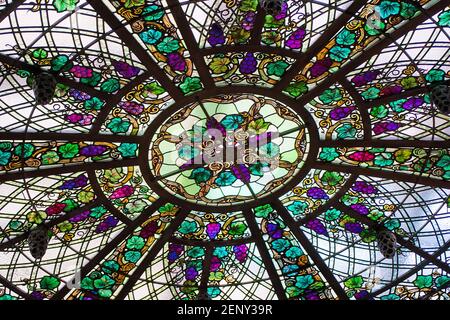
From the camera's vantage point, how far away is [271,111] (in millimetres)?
17594

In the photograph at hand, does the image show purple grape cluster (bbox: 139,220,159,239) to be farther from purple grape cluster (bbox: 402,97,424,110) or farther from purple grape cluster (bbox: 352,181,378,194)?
purple grape cluster (bbox: 402,97,424,110)

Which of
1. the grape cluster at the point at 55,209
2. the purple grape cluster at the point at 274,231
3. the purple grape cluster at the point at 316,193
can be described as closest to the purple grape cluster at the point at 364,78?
the purple grape cluster at the point at 316,193

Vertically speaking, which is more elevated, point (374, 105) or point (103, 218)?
point (374, 105)

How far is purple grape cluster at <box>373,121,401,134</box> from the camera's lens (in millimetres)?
17703

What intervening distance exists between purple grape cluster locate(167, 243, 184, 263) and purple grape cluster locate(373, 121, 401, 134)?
23.7 ft

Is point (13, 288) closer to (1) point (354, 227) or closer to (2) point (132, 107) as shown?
(2) point (132, 107)

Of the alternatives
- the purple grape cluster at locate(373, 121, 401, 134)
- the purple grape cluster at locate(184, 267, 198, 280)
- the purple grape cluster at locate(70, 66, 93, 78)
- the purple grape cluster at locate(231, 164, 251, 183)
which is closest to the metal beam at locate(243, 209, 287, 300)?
the purple grape cluster at locate(231, 164, 251, 183)

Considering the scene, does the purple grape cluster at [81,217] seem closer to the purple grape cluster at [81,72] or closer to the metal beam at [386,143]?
the purple grape cluster at [81,72]

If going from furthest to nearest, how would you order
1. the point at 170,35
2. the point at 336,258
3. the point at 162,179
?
the point at 336,258
the point at 162,179
the point at 170,35

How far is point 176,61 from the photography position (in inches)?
627

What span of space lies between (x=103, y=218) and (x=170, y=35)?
680cm

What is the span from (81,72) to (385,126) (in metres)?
8.43

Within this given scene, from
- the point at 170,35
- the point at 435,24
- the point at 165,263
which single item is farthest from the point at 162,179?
the point at 435,24

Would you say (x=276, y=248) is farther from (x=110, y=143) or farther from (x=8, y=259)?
(x=8, y=259)
